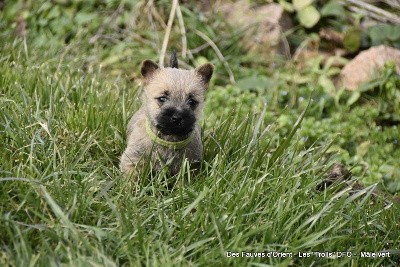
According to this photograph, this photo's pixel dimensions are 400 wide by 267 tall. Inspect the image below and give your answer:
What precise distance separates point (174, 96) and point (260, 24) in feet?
13.7

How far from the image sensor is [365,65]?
25.7ft

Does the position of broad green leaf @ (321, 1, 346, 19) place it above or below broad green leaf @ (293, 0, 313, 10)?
below

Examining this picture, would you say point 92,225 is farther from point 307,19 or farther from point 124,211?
point 307,19

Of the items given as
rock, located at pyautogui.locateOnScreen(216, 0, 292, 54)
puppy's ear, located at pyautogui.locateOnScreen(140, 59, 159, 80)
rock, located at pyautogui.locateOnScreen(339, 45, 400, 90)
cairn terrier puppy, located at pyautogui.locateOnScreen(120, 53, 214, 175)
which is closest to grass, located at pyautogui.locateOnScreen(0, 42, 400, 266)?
cairn terrier puppy, located at pyautogui.locateOnScreen(120, 53, 214, 175)

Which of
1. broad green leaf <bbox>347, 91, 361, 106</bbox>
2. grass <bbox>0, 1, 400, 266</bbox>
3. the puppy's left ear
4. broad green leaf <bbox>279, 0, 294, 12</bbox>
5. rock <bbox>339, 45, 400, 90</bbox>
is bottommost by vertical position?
broad green leaf <bbox>347, 91, 361, 106</bbox>

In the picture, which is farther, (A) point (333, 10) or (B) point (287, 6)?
(B) point (287, 6)

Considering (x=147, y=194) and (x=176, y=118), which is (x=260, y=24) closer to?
(x=176, y=118)

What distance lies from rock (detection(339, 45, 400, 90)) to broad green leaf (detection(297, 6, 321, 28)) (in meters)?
0.78

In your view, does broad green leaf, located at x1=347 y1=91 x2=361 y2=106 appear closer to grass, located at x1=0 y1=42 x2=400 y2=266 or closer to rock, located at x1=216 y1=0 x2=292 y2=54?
rock, located at x1=216 y1=0 x2=292 y2=54

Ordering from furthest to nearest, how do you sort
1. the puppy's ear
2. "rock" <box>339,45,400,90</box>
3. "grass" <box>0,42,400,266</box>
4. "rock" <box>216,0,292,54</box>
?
"rock" <box>216,0,292,54</box> → "rock" <box>339,45,400,90</box> → the puppy's ear → "grass" <box>0,42,400,266</box>

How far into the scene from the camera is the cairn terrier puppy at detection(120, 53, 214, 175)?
4.48 metres

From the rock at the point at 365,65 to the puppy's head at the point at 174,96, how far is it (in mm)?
3420

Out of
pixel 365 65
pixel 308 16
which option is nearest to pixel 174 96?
pixel 365 65

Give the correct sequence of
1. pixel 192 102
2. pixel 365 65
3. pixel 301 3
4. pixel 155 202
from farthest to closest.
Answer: pixel 301 3
pixel 365 65
pixel 192 102
pixel 155 202
